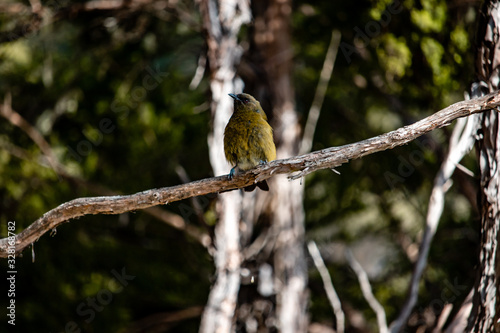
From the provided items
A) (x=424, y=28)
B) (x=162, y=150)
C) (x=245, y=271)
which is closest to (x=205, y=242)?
(x=245, y=271)

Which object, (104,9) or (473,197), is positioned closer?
(473,197)

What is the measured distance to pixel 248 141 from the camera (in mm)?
4488

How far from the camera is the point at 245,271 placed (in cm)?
525

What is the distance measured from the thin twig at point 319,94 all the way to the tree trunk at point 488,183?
188 centimetres

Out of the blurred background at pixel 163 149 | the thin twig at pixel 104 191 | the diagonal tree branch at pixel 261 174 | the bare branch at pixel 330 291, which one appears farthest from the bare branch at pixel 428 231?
the thin twig at pixel 104 191

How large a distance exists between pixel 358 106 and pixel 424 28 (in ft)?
5.86

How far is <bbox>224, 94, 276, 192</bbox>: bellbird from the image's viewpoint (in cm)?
446

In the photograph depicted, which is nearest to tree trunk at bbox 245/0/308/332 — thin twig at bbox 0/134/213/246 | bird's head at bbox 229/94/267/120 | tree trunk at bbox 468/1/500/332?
thin twig at bbox 0/134/213/246

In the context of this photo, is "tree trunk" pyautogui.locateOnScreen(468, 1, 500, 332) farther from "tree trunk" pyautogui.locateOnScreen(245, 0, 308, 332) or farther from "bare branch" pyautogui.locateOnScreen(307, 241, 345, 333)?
"tree trunk" pyautogui.locateOnScreen(245, 0, 308, 332)

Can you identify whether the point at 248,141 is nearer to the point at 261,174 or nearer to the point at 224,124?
the point at 224,124

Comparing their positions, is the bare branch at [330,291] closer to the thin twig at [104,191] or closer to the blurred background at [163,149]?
the thin twig at [104,191]

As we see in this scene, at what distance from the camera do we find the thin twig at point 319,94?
18.7 ft

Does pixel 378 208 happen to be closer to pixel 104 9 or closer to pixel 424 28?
pixel 424 28

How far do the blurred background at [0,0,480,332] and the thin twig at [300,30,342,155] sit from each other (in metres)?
0.31
